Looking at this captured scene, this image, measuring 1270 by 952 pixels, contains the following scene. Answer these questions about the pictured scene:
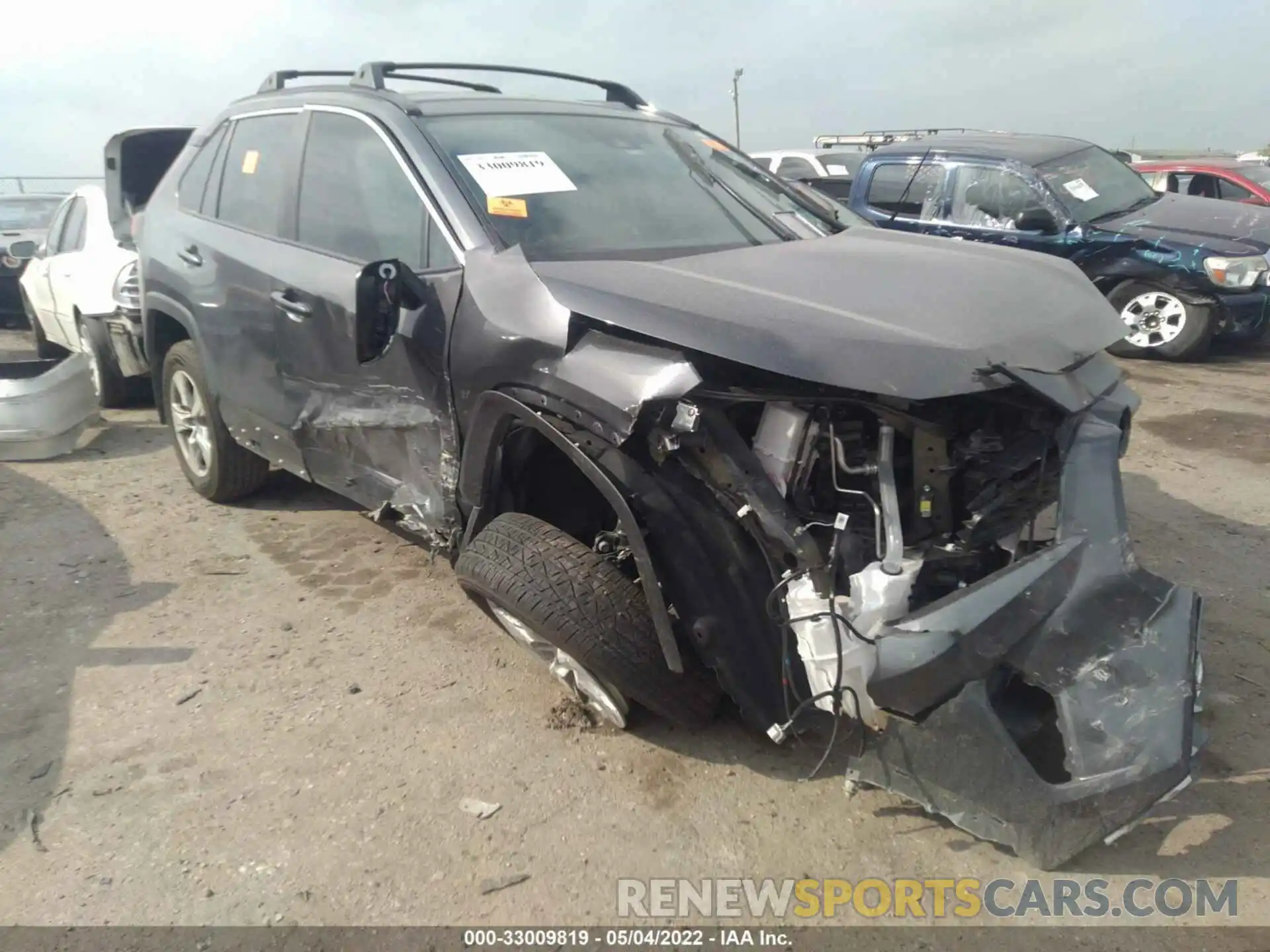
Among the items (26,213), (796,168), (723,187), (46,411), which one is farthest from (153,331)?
(796,168)

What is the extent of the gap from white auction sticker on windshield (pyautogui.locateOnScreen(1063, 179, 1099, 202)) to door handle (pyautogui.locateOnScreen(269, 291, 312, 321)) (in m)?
6.69

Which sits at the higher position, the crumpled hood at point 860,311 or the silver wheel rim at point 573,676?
the crumpled hood at point 860,311

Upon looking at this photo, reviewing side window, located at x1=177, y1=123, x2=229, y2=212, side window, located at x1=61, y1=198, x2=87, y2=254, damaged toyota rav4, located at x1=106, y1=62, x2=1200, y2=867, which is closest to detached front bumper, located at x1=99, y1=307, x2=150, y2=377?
side window, located at x1=61, y1=198, x2=87, y2=254

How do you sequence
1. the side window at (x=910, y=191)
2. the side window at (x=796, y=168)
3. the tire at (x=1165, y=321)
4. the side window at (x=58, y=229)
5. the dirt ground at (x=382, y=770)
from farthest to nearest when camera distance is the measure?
the side window at (x=796, y=168)
the side window at (x=910, y=191)
the tire at (x=1165, y=321)
the side window at (x=58, y=229)
the dirt ground at (x=382, y=770)

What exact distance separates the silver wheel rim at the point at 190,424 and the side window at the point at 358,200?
1398 millimetres

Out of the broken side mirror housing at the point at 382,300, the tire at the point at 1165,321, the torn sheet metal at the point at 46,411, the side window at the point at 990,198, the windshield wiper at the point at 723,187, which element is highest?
the windshield wiper at the point at 723,187

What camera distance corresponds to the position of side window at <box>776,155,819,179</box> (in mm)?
12257

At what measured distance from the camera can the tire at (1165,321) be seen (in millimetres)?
7742

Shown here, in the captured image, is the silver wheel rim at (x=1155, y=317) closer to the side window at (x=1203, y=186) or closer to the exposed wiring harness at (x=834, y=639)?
the side window at (x=1203, y=186)

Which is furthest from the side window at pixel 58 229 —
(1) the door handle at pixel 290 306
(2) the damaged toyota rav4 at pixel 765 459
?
(2) the damaged toyota rav4 at pixel 765 459

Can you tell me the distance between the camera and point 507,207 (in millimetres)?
3137

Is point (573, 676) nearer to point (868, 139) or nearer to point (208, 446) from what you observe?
point (208, 446)

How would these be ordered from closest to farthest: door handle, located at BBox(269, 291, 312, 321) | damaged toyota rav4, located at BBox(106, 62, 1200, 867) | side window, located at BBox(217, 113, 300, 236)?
damaged toyota rav4, located at BBox(106, 62, 1200, 867) → door handle, located at BBox(269, 291, 312, 321) → side window, located at BBox(217, 113, 300, 236)

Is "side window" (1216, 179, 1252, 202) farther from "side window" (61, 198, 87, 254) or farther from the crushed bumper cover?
"side window" (61, 198, 87, 254)
